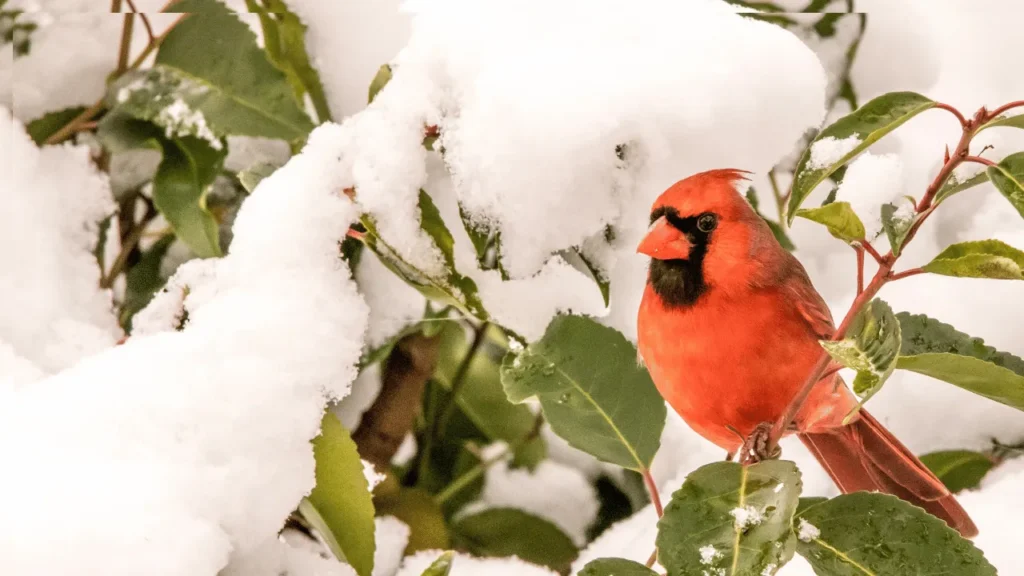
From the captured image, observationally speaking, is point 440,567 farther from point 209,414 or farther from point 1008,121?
point 1008,121

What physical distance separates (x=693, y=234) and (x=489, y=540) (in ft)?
1.79

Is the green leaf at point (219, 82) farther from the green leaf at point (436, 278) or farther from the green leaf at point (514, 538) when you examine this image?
the green leaf at point (514, 538)

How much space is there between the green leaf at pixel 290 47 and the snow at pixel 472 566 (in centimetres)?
51

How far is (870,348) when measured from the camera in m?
0.46

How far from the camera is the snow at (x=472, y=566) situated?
2.90ft

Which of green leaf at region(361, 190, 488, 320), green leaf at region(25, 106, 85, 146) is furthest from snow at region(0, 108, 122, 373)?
green leaf at region(361, 190, 488, 320)

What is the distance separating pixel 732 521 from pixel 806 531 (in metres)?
0.09

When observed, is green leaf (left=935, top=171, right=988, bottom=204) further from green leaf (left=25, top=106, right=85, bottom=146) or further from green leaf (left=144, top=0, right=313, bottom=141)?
green leaf (left=25, top=106, right=85, bottom=146)

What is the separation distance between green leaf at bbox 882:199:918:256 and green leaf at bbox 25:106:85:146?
0.86 meters

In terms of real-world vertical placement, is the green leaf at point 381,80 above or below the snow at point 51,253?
above

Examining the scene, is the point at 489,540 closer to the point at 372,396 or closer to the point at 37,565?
the point at 372,396

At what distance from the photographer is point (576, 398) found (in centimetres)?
69

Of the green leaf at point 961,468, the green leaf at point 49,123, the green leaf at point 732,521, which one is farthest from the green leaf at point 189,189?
the green leaf at point 961,468

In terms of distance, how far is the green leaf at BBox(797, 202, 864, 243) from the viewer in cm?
48
